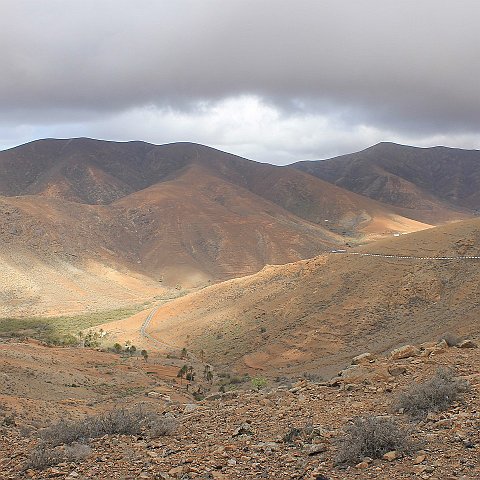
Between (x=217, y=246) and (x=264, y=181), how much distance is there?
252ft

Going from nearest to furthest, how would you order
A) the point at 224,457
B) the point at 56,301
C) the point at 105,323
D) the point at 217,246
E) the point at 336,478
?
the point at 336,478
the point at 224,457
the point at 105,323
the point at 56,301
the point at 217,246

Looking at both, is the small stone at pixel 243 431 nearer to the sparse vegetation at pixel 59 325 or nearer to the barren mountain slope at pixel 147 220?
the sparse vegetation at pixel 59 325

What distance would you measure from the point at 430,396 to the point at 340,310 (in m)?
27.1

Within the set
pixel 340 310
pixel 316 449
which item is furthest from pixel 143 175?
pixel 316 449

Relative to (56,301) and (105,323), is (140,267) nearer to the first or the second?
(56,301)

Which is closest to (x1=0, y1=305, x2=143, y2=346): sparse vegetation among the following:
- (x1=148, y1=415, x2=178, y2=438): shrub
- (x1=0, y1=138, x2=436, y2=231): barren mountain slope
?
(x1=148, y1=415, x2=178, y2=438): shrub

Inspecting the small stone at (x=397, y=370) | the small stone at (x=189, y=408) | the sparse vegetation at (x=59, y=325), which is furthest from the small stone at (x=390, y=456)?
the sparse vegetation at (x=59, y=325)

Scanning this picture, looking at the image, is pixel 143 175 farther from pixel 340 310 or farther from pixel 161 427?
pixel 161 427

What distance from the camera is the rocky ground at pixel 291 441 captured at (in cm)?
716

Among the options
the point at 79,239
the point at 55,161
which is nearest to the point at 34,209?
the point at 79,239

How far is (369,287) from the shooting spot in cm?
3744

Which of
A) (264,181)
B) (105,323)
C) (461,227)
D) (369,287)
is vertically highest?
(264,181)

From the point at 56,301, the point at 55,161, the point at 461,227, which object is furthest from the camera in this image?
the point at 55,161

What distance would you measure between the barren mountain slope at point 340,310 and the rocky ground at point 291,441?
1441 centimetres
